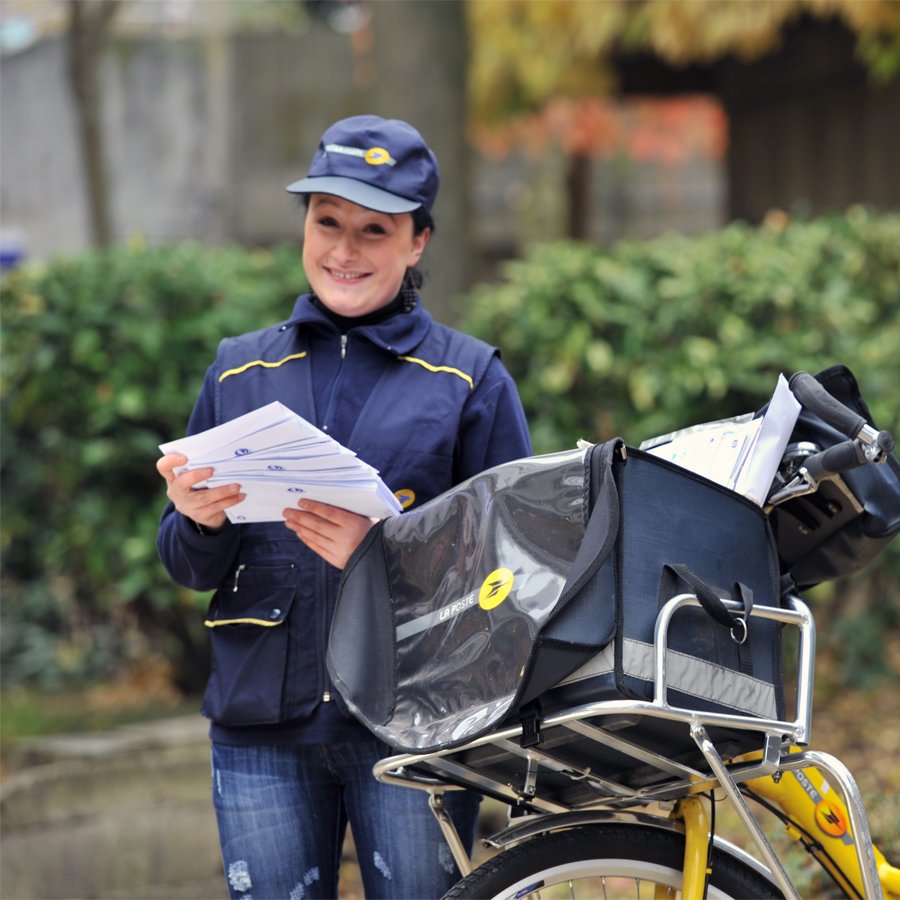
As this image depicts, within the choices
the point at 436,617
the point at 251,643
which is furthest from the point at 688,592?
the point at 251,643

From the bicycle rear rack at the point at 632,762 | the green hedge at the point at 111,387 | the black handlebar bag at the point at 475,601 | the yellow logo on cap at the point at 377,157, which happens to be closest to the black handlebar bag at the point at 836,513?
the bicycle rear rack at the point at 632,762

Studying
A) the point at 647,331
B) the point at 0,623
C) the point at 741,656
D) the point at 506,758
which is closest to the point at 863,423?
the point at 741,656

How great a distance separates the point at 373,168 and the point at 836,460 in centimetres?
98

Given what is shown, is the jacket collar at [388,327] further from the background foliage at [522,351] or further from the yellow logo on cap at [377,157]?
the background foliage at [522,351]

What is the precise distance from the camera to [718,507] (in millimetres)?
2123

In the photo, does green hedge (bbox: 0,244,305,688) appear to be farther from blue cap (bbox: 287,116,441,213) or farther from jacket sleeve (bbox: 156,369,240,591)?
blue cap (bbox: 287,116,441,213)

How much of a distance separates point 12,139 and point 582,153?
16.9 ft

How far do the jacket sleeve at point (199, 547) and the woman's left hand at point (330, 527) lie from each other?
176 millimetres

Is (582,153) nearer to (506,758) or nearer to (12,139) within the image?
(12,139)

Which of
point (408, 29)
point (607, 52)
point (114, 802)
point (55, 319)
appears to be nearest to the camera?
point (114, 802)

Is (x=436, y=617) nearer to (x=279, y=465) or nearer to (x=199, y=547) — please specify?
(x=279, y=465)

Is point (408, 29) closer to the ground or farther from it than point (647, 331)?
farther from it

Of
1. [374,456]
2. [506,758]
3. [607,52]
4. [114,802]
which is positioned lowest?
[114,802]

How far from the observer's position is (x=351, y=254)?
2.60 meters
